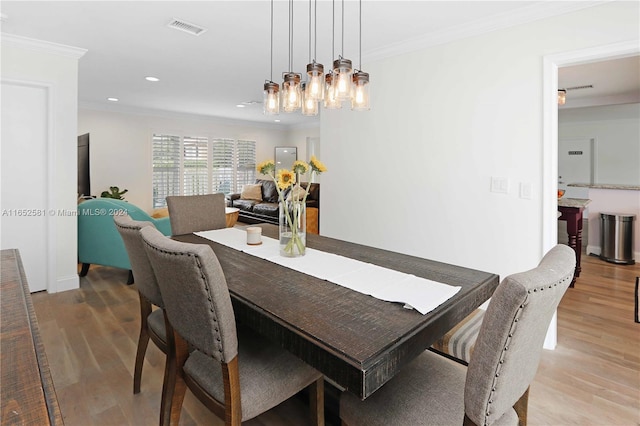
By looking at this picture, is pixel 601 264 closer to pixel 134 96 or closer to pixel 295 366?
pixel 295 366

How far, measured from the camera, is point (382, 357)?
3.07 ft

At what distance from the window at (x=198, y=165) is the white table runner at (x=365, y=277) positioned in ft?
19.0

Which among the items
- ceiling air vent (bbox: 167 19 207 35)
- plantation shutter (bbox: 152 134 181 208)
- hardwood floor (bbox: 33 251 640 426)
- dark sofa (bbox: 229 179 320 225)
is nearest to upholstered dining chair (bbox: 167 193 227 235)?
hardwood floor (bbox: 33 251 640 426)

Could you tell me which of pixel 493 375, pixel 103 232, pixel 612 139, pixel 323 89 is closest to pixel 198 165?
pixel 103 232

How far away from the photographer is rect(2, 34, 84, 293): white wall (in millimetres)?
3271

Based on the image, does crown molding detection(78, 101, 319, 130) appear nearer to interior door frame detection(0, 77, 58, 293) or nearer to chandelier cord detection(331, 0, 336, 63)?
interior door frame detection(0, 77, 58, 293)

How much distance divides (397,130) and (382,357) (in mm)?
2661

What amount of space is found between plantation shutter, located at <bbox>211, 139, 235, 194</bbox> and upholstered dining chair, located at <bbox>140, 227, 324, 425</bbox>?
22.6 ft

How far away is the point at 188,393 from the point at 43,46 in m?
3.41

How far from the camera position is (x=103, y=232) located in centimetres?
365

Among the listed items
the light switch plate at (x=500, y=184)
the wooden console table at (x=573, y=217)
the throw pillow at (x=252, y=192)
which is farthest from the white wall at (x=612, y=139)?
the throw pillow at (x=252, y=192)

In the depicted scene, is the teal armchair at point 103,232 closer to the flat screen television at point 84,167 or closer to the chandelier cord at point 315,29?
the flat screen television at point 84,167

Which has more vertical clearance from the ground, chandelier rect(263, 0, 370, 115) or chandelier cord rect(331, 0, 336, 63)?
chandelier cord rect(331, 0, 336, 63)

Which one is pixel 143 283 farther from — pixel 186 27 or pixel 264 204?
pixel 264 204
